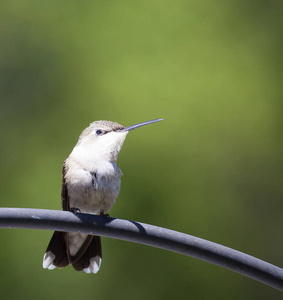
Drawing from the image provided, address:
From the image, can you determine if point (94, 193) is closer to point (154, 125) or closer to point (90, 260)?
point (90, 260)

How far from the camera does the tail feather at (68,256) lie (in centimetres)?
227

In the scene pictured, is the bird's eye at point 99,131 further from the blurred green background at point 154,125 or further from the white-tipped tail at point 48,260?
the blurred green background at point 154,125

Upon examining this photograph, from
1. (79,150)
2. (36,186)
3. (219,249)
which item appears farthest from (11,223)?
(36,186)

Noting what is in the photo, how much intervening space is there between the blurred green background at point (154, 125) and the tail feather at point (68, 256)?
2.40 meters

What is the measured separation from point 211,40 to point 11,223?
440 centimetres

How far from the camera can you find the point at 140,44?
541 centimetres

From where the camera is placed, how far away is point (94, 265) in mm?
2281

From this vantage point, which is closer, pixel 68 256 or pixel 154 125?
pixel 68 256

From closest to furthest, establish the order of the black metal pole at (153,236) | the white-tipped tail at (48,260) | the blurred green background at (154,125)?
the black metal pole at (153,236)
the white-tipped tail at (48,260)
the blurred green background at (154,125)

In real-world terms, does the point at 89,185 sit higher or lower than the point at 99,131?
lower

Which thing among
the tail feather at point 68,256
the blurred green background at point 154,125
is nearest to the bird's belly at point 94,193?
the tail feather at point 68,256

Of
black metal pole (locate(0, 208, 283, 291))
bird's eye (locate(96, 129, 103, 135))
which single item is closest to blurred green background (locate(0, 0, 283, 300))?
bird's eye (locate(96, 129, 103, 135))

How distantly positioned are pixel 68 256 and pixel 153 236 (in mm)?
944

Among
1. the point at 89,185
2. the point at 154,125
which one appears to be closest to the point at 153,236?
the point at 89,185
